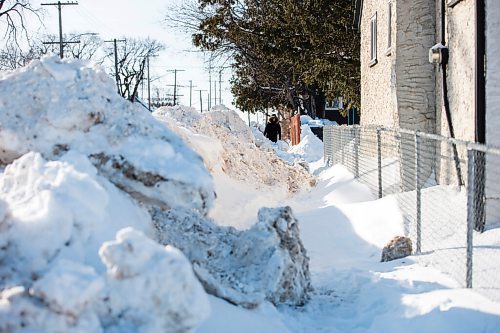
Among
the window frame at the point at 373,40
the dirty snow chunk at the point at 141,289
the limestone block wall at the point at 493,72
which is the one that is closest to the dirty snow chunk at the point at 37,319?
the dirty snow chunk at the point at 141,289

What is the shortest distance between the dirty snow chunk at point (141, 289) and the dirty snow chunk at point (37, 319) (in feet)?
0.49

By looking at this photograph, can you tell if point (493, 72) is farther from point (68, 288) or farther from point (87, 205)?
point (68, 288)

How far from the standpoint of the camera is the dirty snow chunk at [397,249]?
626 centimetres

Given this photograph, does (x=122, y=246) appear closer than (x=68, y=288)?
No

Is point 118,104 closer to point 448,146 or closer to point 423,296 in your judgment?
point 423,296

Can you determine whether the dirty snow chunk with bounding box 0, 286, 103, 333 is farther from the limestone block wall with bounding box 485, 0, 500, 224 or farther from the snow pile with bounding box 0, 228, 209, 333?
the limestone block wall with bounding box 485, 0, 500, 224

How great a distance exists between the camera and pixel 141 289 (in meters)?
2.96

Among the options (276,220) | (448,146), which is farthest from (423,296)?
(448,146)

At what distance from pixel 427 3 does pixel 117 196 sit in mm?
7733

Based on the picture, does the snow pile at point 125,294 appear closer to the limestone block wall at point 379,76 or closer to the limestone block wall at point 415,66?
the limestone block wall at point 415,66

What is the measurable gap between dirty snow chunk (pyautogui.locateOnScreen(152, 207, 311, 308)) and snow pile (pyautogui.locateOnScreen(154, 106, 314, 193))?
517 centimetres

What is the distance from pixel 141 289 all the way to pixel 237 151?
30.2ft

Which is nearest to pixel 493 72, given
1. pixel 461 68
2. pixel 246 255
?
pixel 461 68

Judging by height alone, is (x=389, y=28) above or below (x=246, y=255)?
above
